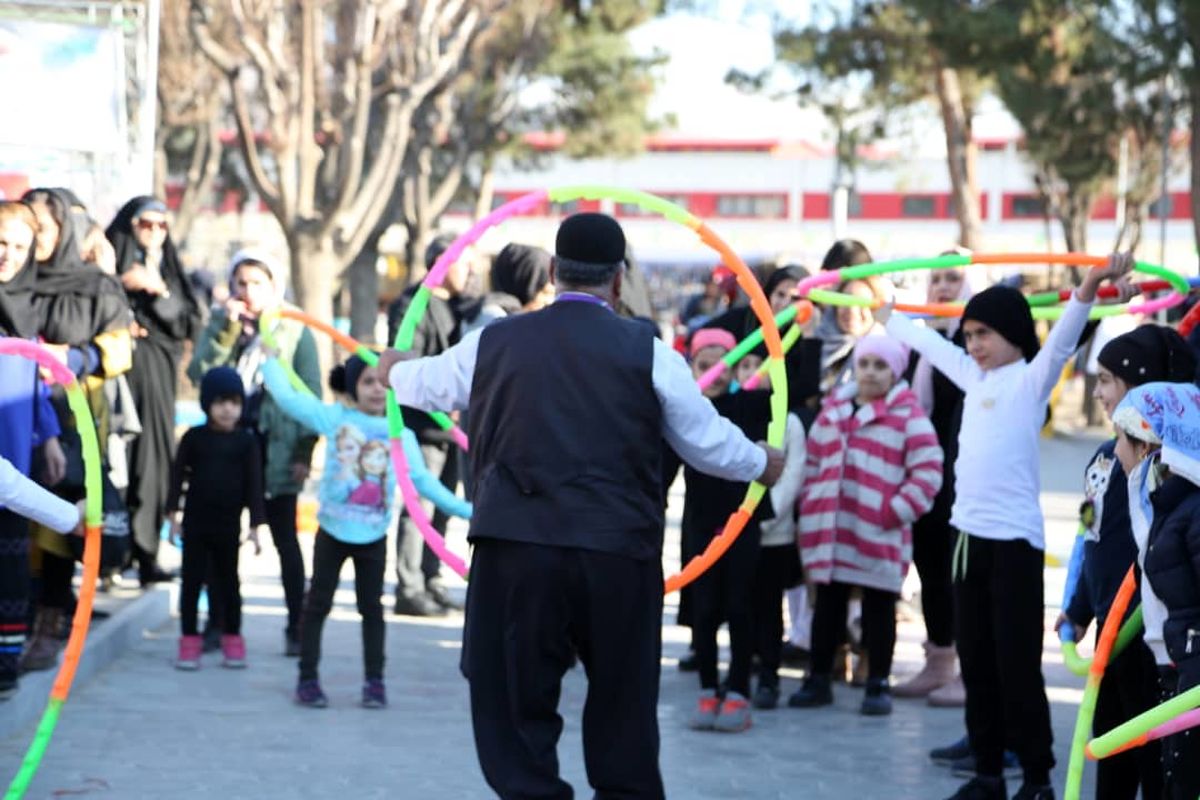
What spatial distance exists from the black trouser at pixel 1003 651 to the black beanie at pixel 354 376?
11.0ft

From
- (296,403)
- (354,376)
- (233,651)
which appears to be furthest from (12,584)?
(233,651)

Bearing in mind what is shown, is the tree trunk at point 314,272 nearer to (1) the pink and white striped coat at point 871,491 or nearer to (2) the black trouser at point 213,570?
(2) the black trouser at point 213,570

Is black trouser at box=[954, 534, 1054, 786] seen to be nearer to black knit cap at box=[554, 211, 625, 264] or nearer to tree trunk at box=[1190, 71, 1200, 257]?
black knit cap at box=[554, 211, 625, 264]

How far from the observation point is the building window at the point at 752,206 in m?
81.9

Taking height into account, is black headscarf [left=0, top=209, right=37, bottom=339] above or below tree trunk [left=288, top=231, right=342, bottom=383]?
above

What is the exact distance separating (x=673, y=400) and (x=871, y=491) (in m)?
4.14

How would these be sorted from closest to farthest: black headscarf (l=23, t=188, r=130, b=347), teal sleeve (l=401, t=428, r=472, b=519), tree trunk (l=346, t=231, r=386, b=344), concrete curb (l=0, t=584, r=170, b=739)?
1. concrete curb (l=0, t=584, r=170, b=739)
2. teal sleeve (l=401, t=428, r=472, b=519)
3. black headscarf (l=23, t=188, r=130, b=347)
4. tree trunk (l=346, t=231, r=386, b=344)

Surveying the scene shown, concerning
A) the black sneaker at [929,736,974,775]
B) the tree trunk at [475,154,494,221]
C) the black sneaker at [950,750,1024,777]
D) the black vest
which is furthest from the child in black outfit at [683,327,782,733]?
the tree trunk at [475,154,494,221]

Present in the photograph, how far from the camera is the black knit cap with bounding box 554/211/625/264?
638 centimetres

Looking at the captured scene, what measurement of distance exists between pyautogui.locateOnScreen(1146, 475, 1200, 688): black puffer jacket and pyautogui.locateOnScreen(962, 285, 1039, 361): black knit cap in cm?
189

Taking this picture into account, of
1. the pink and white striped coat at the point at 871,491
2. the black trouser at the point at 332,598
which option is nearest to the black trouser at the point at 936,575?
the pink and white striped coat at the point at 871,491

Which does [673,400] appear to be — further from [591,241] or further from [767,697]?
[767,697]

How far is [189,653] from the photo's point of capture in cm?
1084

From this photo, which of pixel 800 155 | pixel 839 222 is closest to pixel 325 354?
pixel 839 222
